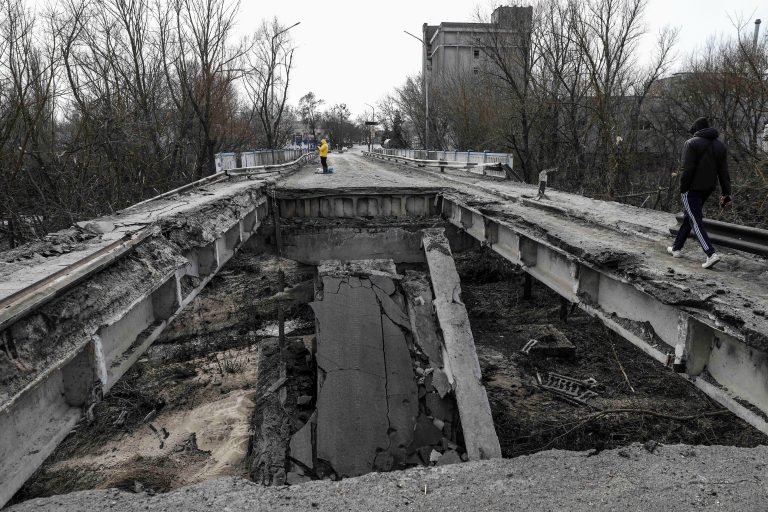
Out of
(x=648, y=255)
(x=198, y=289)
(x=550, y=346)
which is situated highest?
(x=648, y=255)

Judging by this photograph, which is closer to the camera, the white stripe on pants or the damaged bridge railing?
the white stripe on pants

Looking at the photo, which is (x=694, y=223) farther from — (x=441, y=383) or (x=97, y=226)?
(x=97, y=226)

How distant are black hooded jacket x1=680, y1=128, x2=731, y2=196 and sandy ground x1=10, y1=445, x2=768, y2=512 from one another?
2646 millimetres

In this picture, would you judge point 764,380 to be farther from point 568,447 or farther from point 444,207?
point 444,207

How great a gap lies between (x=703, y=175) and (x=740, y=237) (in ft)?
3.60

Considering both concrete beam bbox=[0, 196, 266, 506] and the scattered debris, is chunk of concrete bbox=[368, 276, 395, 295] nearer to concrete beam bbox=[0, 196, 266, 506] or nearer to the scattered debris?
the scattered debris

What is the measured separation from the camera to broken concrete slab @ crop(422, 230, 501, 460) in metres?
6.35

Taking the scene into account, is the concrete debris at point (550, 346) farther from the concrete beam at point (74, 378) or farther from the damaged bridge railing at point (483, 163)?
the concrete beam at point (74, 378)

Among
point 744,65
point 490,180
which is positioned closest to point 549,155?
point 744,65

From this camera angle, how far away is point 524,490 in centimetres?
417

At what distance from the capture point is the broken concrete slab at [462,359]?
6348 millimetres

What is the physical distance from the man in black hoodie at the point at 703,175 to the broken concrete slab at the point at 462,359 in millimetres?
3271

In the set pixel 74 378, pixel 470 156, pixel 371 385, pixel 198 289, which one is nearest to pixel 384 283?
pixel 371 385

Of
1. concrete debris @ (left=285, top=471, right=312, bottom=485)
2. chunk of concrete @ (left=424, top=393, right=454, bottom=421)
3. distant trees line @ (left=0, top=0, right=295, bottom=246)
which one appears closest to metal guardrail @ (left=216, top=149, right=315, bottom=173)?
distant trees line @ (left=0, top=0, right=295, bottom=246)
